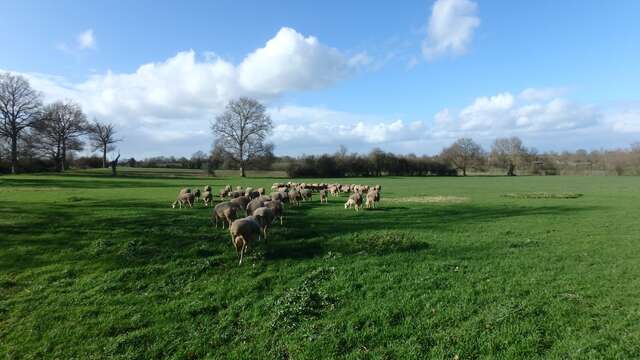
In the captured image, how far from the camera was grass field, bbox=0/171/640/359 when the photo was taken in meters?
7.92

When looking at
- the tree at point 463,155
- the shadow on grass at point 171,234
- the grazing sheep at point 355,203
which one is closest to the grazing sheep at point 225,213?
the shadow on grass at point 171,234

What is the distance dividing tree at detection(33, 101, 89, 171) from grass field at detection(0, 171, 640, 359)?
7292 centimetres

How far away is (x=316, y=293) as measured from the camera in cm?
1012

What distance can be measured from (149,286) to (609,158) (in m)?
152

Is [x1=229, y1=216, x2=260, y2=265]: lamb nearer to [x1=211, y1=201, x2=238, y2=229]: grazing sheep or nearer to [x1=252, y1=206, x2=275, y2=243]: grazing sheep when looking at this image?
[x1=252, y1=206, x2=275, y2=243]: grazing sheep

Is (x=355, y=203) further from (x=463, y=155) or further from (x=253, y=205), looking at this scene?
(x=463, y=155)

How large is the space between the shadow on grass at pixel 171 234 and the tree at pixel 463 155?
116355 mm

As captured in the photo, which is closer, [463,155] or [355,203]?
[355,203]

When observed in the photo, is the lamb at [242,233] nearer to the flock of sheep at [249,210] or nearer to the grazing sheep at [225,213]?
the flock of sheep at [249,210]

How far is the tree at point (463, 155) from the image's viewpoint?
134 meters

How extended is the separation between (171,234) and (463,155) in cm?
13071

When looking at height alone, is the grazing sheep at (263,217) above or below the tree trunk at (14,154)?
below

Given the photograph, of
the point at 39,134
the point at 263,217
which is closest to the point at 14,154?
the point at 39,134

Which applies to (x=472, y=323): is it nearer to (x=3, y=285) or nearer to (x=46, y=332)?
(x=46, y=332)
